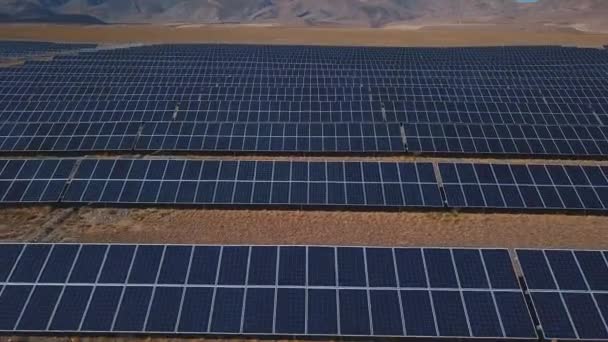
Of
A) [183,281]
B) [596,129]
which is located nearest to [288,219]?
[183,281]

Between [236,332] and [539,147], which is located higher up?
[236,332]

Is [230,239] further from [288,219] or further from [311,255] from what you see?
[311,255]

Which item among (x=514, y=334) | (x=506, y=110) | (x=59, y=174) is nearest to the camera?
(x=514, y=334)

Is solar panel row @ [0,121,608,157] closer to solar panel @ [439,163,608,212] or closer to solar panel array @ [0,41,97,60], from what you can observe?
solar panel @ [439,163,608,212]

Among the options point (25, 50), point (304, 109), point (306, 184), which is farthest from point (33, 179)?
point (25, 50)

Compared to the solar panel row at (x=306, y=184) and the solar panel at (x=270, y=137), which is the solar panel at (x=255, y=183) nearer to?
the solar panel row at (x=306, y=184)

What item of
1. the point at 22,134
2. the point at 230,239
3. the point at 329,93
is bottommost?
the point at 329,93

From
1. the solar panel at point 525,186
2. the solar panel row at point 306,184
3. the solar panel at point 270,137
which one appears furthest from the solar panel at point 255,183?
the solar panel at point 270,137

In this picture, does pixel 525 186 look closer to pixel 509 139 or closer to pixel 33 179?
pixel 509 139
